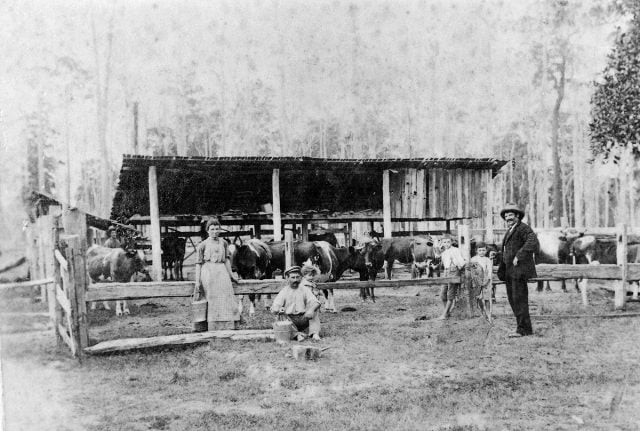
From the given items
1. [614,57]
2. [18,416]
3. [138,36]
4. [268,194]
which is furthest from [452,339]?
[268,194]

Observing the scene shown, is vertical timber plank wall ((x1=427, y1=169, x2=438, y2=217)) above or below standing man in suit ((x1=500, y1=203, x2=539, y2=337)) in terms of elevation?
above

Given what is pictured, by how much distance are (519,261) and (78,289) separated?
246 inches

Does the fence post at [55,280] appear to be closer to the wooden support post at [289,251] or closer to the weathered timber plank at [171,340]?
the weathered timber plank at [171,340]

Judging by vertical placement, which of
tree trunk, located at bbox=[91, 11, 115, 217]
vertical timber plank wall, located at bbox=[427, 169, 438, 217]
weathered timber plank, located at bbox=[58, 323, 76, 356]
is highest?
tree trunk, located at bbox=[91, 11, 115, 217]

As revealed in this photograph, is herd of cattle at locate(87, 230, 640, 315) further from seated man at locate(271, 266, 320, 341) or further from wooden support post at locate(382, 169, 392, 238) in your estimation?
seated man at locate(271, 266, 320, 341)

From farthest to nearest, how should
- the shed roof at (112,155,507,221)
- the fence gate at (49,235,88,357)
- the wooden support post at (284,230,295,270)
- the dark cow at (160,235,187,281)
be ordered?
the dark cow at (160,235,187,281) → the shed roof at (112,155,507,221) → the wooden support post at (284,230,295,270) → the fence gate at (49,235,88,357)

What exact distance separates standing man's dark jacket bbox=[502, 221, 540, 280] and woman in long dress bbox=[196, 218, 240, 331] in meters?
4.23

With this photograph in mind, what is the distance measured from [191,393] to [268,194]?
422 inches

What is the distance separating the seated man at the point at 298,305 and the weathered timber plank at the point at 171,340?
0.39 meters

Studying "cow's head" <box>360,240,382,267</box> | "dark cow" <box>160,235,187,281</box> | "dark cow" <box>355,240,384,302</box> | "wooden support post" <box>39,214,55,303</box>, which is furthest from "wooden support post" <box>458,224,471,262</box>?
"dark cow" <box>160,235,187,281</box>

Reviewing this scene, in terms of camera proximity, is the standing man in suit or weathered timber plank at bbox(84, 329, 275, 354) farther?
the standing man in suit

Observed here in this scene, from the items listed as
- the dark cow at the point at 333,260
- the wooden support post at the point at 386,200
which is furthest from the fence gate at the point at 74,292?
the wooden support post at the point at 386,200

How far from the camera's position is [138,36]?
25.6ft

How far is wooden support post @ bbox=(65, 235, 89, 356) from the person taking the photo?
679cm
